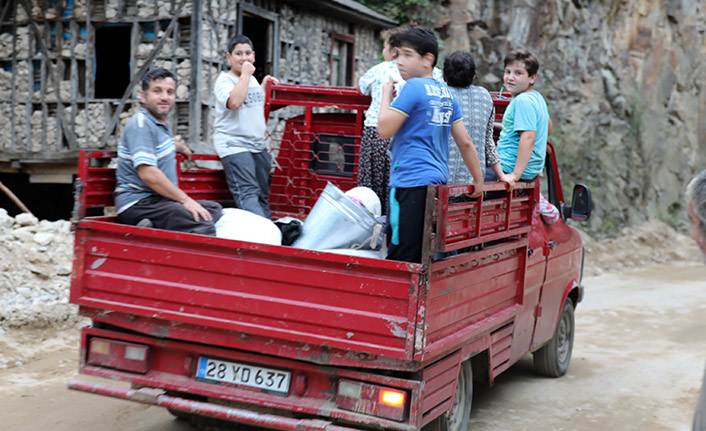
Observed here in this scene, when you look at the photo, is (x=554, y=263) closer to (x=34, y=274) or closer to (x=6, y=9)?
(x=34, y=274)

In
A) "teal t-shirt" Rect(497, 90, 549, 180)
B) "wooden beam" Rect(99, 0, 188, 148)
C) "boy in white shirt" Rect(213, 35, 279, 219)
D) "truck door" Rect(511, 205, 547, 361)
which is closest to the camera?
"truck door" Rect(511, 205, 547, 361)

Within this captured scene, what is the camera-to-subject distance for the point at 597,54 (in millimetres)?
19828

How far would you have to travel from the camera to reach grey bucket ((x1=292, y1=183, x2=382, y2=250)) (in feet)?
14.8

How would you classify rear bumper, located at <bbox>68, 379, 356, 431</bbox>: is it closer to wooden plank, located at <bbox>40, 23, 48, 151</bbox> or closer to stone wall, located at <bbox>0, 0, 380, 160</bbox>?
stone wall, located at <bbox>0, 0, 380, 160</bbox>

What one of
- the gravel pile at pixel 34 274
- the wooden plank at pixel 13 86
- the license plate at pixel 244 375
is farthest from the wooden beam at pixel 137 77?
the license plate at pixel 244 375

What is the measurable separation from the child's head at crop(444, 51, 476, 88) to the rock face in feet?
44.8

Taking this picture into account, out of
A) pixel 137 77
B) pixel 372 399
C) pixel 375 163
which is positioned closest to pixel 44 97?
pixel 137 77

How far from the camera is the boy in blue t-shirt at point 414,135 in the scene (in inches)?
159

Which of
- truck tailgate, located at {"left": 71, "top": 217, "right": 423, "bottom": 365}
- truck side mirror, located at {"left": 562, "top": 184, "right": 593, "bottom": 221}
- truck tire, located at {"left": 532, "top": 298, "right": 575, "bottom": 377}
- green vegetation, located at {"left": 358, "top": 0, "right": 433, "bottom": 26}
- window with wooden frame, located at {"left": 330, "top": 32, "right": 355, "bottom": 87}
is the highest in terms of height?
green vegetation, located at {"left": 358, "top": 0, "right": 433, "bottom": 26}

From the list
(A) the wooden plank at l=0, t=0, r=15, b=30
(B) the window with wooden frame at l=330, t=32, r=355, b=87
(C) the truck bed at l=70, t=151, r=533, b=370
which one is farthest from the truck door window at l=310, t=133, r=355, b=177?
(B) the window with wooden frame at l=330, t=32, r=355, b=87

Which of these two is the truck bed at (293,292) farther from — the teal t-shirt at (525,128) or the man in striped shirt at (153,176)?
the teal t-shirt at (525,128)

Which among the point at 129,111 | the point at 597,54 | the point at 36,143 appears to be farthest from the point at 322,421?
the point at 597,54

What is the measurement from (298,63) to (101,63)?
406cm

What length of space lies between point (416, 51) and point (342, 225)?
1.12m
